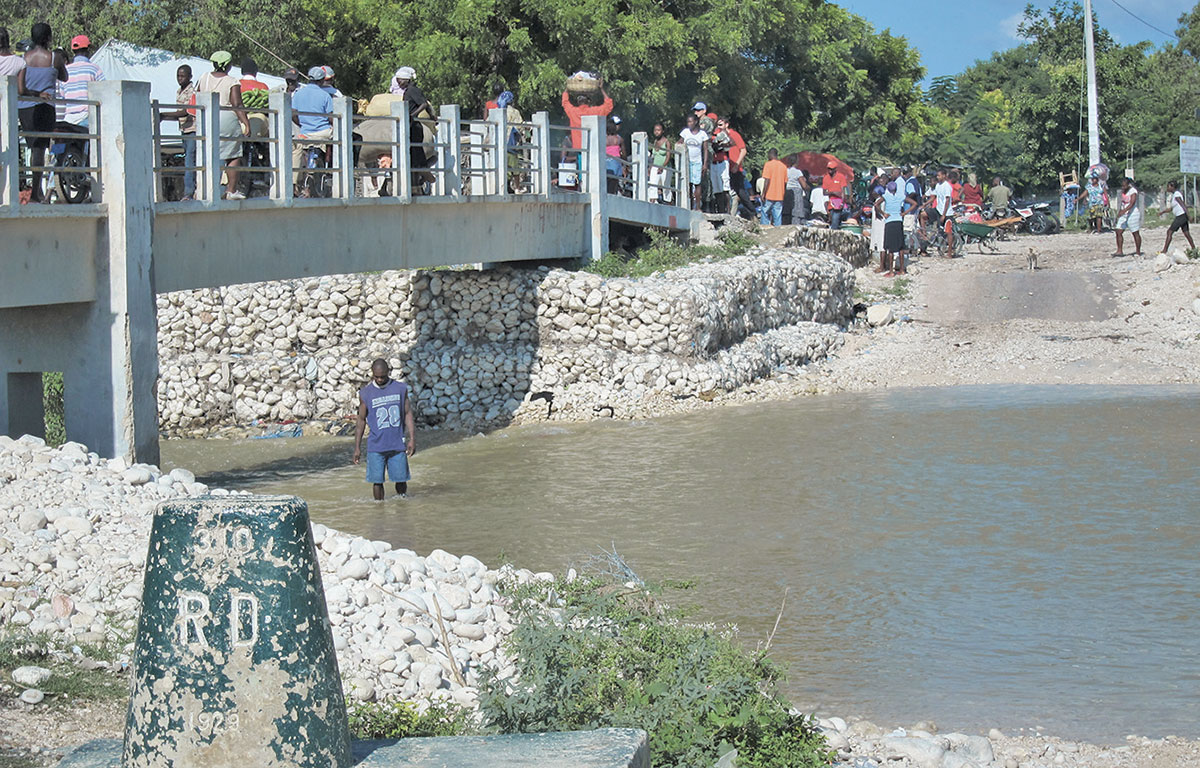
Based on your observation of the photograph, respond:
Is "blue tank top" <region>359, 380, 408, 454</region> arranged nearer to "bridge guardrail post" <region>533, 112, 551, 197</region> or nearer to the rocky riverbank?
the rocky riverbank

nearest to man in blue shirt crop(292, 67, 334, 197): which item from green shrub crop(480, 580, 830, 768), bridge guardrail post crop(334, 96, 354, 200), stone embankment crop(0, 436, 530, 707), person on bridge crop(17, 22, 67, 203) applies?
bridge guardrail post crop(334, 96, 354, 200)

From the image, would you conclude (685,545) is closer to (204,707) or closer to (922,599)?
(922,599)

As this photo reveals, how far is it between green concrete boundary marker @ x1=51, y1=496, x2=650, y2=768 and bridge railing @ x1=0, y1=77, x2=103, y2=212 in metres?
8.20

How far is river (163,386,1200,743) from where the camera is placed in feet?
28.2

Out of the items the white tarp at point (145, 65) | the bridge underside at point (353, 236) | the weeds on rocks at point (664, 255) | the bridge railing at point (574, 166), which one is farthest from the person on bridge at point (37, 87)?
the weeds on rocks at point (664, 255)

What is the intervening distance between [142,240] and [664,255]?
10.4m

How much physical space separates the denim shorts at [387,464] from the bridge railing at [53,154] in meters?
3.42

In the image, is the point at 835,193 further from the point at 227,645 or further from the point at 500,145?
the point at 227,645

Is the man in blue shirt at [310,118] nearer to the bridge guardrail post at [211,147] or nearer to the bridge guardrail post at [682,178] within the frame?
the bridge guardrail post at [211,147]

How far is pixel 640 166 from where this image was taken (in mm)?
22781

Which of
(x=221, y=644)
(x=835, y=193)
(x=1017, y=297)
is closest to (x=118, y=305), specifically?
(x=221, y=644)

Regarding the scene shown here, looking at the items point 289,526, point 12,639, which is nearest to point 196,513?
point 289,526

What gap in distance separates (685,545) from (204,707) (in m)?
8.30

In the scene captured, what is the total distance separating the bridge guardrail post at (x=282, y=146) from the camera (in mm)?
14273
